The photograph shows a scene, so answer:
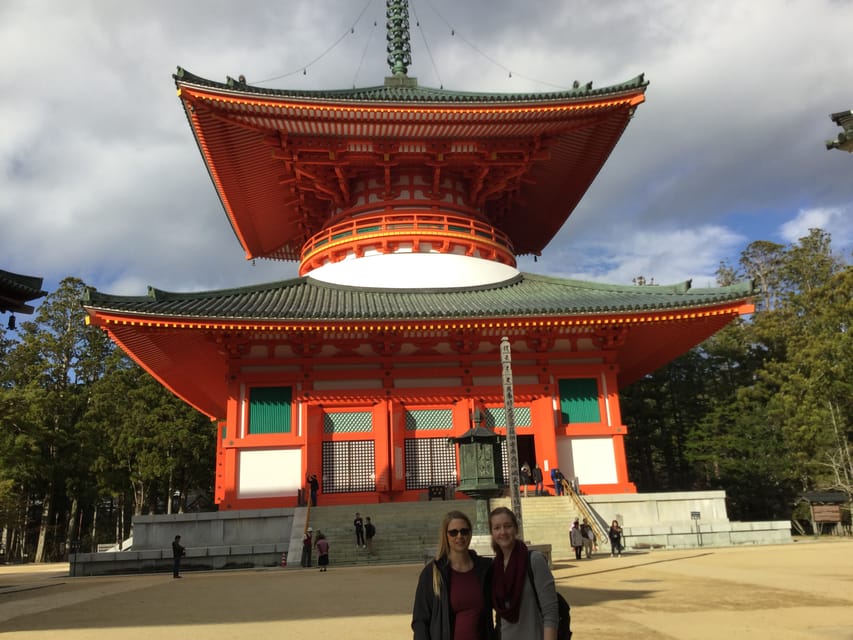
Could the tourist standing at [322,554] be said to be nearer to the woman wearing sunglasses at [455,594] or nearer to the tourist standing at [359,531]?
the tourist standing at [359,531]

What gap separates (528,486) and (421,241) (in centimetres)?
1033

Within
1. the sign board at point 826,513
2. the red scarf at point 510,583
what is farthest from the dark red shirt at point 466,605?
the sign board at point 826,513

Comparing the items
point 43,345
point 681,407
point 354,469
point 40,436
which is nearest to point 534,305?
point 354,469

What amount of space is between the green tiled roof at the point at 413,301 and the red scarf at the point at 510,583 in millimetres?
17555

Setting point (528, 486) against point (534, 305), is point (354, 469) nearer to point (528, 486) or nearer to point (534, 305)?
point (528, 486)

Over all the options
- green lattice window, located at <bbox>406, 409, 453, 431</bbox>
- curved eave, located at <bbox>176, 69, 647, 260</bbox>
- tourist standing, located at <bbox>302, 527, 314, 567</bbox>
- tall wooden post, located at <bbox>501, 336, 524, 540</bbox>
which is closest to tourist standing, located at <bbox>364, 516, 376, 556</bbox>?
tourist standing, located at <bbox>302, 527, 314, 567</bbox>

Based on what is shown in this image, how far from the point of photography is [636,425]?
42.8m

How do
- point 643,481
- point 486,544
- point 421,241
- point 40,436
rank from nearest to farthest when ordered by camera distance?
point 486,544
point 421,241
point 40,436
point 643,481

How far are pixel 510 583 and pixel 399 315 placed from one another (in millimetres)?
17824

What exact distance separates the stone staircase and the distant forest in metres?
18.7

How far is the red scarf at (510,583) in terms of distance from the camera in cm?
416

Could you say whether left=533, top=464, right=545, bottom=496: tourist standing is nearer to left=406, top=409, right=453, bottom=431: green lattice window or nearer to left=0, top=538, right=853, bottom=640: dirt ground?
left=406, top=409, right=453, bottom=431: green lattice window

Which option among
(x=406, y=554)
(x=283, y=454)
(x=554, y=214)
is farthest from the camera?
(x=554, y=214)

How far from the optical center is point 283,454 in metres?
23.1
